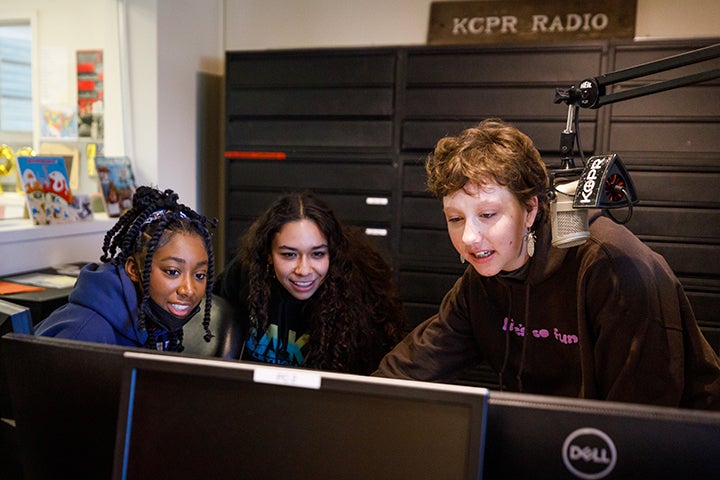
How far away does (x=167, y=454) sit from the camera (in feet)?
2.56

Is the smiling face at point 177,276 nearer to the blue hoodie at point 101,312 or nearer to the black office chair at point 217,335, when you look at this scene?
the blue hoodie at point 101,312

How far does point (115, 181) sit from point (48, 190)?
17.7 inches

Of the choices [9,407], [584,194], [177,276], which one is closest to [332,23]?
[177,276]

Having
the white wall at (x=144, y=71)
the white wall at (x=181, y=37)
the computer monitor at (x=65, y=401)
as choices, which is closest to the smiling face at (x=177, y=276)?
the computer monitor at (x=65, y=401)

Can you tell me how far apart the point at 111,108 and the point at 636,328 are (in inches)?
117

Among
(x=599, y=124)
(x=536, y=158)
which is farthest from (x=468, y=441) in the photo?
(x=599, y=124)

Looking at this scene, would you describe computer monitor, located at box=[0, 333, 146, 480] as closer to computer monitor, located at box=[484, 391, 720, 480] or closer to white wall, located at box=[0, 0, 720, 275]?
computer monitor, located at box=[484, 391, 720, 480]

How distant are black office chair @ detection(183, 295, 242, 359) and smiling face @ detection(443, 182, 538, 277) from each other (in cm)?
80

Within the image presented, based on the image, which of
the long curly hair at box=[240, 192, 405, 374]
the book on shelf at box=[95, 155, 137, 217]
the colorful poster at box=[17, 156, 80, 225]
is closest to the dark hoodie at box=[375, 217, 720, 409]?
the long curly hair at box=[240, 192, 405, 374]

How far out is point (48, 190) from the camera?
2920 mm

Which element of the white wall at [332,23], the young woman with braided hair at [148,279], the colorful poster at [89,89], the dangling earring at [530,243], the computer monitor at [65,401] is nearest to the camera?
the computer monitor at [65,401]

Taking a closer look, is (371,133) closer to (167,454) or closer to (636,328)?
(636,328)

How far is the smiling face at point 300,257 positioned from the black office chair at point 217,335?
0.18 m

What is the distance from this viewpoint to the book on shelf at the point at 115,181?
329 centimetres
